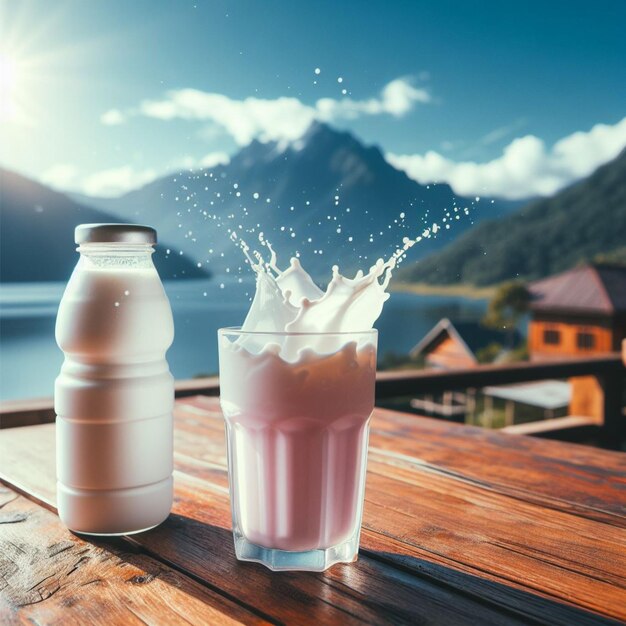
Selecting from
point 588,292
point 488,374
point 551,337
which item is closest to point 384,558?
point 488,374

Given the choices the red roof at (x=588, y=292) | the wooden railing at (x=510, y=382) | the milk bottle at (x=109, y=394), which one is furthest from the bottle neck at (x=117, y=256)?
the red roof at (x=588, y=292)

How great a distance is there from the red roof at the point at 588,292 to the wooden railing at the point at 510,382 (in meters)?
21.7

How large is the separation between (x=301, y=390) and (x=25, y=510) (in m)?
0.40

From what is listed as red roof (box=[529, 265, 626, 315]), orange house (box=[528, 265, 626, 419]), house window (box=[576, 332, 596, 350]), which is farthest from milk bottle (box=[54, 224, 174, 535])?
house window (box=[576, 332, 596, 350])

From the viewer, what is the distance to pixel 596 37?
28297 millimetres

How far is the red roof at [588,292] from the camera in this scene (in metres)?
22.7

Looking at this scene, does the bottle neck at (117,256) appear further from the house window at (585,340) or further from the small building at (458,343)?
the small building at (458,343)

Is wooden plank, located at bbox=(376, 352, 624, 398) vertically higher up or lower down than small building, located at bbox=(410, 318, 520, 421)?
higher up

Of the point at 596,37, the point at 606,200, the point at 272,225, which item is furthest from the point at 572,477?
the point at 596,37

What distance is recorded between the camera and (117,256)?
2.25ft

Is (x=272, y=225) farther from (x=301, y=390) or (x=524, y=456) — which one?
(x=524, y=456)

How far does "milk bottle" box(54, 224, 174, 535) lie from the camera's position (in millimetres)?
646

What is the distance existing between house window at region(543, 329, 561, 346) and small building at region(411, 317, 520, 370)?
1752mm

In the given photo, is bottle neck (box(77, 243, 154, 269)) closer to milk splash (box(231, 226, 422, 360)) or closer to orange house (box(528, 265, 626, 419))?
milk splash (box(231, 226, 422, 360))
